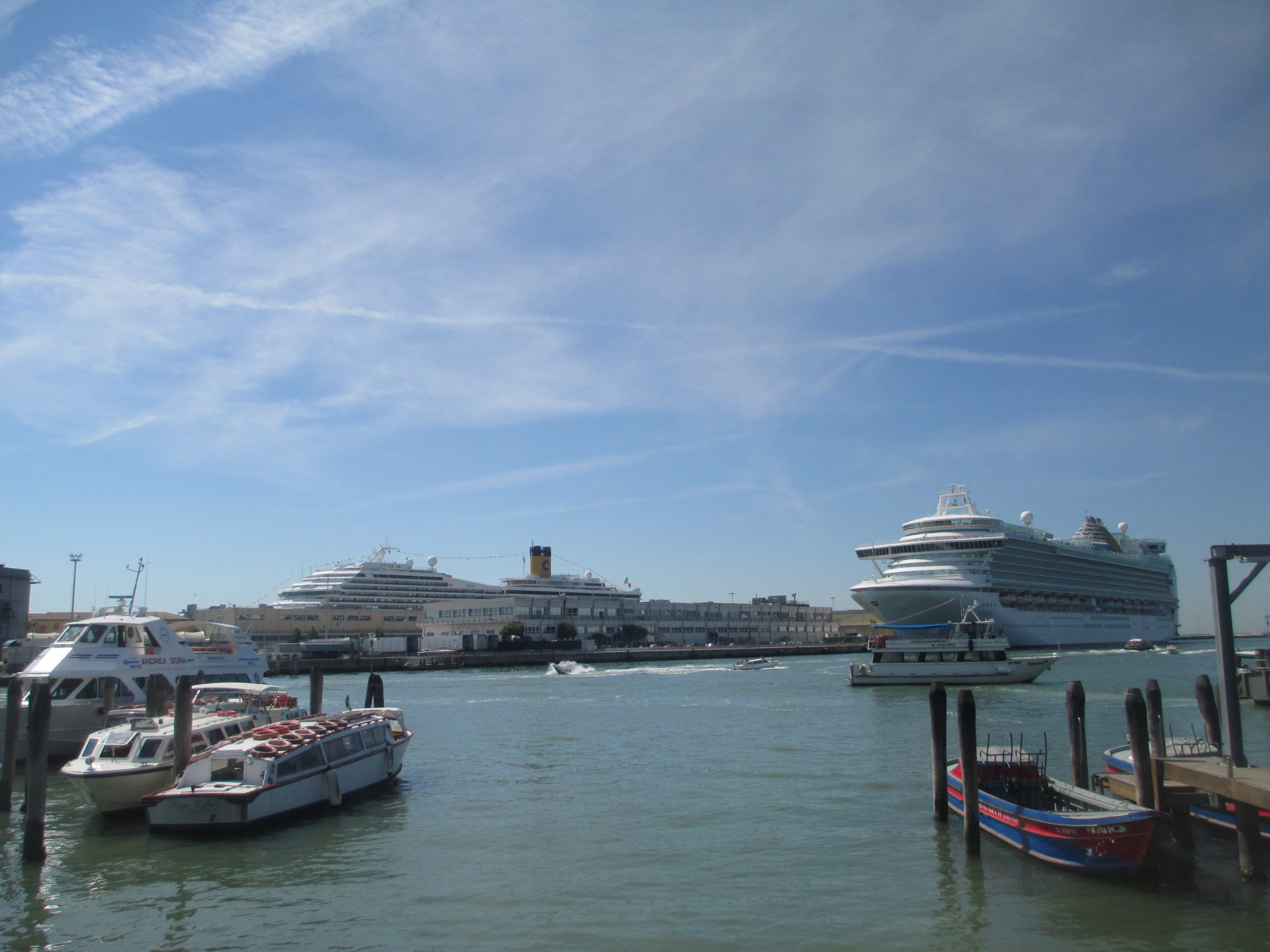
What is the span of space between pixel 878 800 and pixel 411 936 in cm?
1268

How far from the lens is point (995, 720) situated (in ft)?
122

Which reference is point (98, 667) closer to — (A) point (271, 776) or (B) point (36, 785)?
(B) point (36, 785)

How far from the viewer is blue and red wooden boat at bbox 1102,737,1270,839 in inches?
679

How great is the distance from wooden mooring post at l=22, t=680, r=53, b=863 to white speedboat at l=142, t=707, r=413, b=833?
7.42 feet

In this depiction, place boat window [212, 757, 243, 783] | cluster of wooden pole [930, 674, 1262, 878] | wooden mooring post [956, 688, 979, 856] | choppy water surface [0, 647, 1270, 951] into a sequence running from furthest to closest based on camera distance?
boat window [212, 757, 243, 783]
wooden mooring post [956, 688, 979, 856]
cluster of wooden pole [930, 674, 1262, 878]
choppy water surface [0, 647, 1270, 951]

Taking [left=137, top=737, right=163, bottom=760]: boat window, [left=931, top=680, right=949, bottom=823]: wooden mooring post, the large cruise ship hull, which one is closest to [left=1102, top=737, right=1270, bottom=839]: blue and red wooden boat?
[left=931, top=680, right=949, bottom=823]: wooden mooring post

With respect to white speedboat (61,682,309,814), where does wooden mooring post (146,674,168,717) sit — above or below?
above

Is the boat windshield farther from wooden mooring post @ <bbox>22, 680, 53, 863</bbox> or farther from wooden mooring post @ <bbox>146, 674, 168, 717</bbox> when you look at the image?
wooden mooring post @ <bbox>22, 680, 53, 863</bbox>

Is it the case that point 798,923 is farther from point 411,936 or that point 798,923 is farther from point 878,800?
point 878,800

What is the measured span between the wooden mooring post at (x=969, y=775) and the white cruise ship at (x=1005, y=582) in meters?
72.3

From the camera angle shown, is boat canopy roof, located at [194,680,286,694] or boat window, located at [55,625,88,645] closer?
boat window, located at [55,625,88,645]

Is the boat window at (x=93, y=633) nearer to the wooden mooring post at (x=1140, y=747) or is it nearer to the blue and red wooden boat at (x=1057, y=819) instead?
the blue and red wooden boat at (x=1057, y=819)

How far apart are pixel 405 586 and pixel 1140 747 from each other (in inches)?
5469

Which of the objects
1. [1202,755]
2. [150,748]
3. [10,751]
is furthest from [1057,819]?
[10,751]
